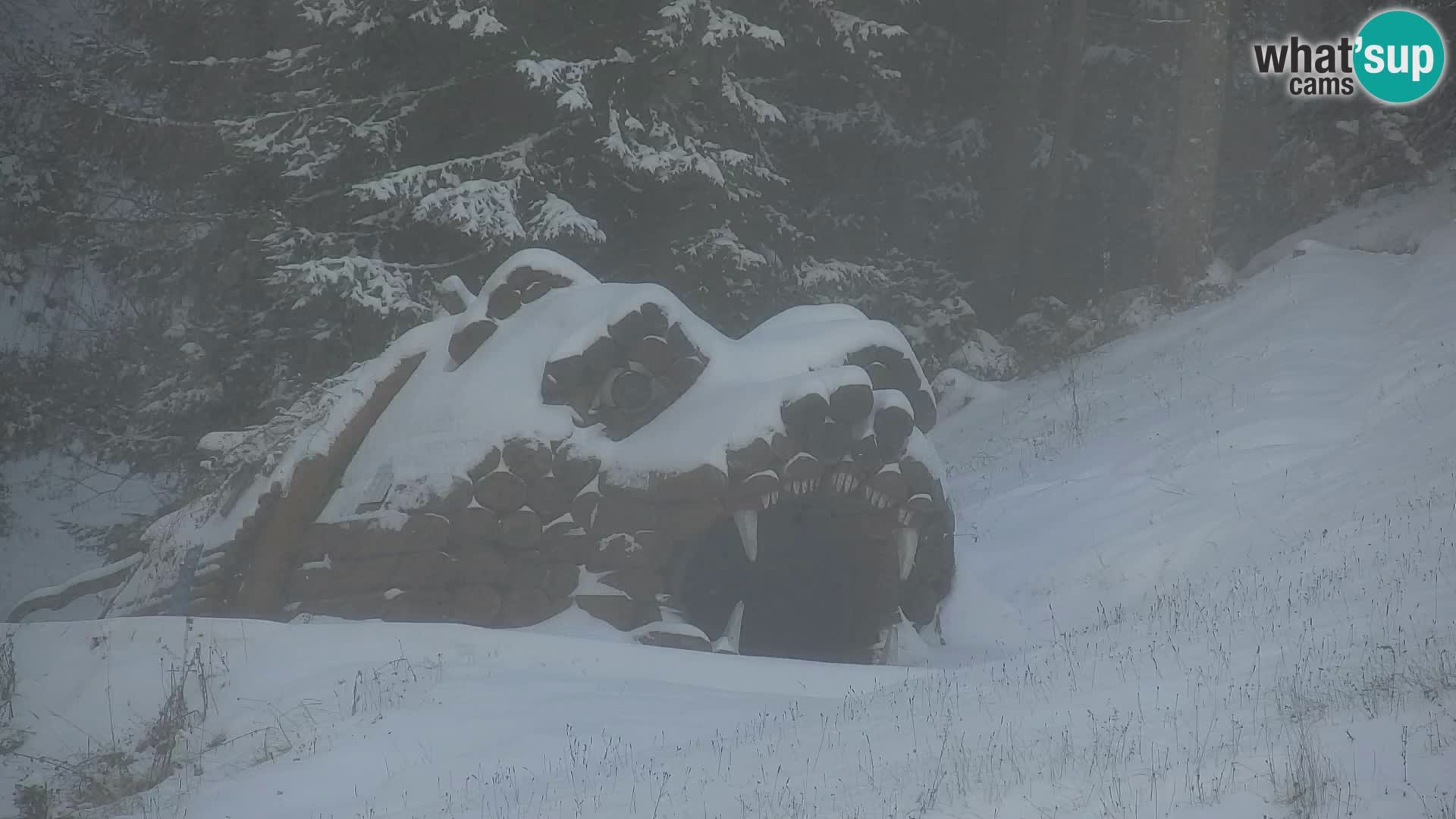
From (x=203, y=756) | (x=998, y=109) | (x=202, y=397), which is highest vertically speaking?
(x=203, y=756)

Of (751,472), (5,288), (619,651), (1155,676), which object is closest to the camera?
(1155,676)

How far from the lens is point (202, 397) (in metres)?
17.4

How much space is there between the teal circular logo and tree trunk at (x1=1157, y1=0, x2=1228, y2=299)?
172 centimetres

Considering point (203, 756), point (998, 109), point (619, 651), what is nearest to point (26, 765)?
point (203, 756)

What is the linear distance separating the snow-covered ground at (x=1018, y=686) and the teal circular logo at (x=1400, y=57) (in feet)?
17.9

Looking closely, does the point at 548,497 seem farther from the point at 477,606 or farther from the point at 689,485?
the point at 689,485

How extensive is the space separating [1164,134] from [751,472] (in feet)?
41.0

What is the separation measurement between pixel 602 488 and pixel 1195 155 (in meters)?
10.8

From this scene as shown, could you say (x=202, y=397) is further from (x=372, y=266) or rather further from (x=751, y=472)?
(x=751, y=472)

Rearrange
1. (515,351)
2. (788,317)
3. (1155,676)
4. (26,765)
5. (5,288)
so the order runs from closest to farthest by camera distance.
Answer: (1155,676) < (26,765) < (515,351) < (788,317) < (5,288)

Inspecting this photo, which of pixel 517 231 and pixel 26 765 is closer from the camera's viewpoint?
pixel 26 765

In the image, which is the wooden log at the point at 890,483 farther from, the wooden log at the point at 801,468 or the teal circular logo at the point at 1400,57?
the teal circular logo at the point at 1400,57

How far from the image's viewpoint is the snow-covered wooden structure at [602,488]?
9180 millimetres

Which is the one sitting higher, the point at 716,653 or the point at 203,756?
the point at 203,756
